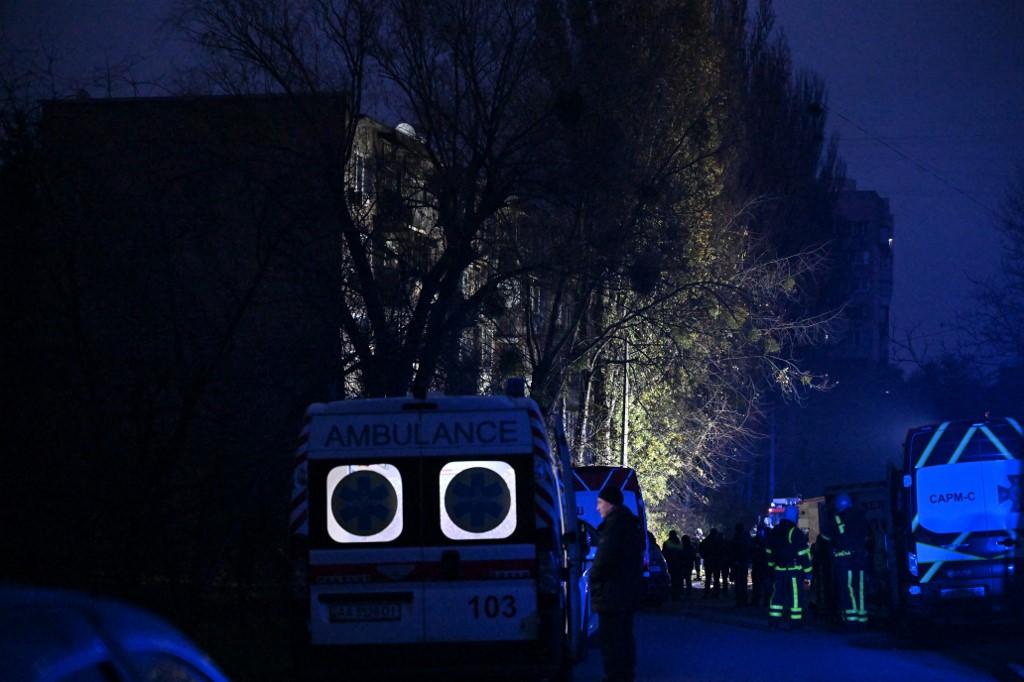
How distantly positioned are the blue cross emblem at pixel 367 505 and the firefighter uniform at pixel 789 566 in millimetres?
11906

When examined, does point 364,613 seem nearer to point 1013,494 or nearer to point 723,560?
point 1013,494

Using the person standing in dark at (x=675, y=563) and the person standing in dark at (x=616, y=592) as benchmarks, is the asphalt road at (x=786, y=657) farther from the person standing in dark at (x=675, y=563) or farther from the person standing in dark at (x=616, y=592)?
the person standing in dark at (x=675, y=563)

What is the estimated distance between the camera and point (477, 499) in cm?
1062

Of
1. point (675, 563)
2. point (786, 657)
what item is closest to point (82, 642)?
point (786, 657)

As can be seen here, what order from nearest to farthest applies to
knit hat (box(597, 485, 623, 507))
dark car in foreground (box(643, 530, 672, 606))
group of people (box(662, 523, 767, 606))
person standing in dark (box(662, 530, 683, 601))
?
knit hat (box(597, 485, 623, 507)), dark car in foreground (box(643, 530, 672, 606)), group of people (box(662, 523, 767, 606)), person standing in dark (box(662, 530, 683, 601))

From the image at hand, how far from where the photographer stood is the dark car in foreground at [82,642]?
2.89m

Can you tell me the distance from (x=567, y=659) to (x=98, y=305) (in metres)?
5.71

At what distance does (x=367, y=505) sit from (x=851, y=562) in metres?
11.7

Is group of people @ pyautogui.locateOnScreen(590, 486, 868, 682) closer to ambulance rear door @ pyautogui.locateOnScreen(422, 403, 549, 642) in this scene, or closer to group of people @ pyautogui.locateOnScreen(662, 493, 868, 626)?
group of people @ pyautogui.locateOnScreen(662, 493, 868, 626)

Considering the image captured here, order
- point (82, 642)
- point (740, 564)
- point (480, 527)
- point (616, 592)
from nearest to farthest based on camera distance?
point (82, 642), point (480, 527), point (616, 592), point (740, 564)

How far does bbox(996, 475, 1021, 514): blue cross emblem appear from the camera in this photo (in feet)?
55.9

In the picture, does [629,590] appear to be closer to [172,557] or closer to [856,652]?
[172,557]

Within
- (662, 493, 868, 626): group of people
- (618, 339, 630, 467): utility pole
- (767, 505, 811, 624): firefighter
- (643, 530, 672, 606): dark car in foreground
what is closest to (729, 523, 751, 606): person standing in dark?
(643, 530, 672, 606): dark car in foreground

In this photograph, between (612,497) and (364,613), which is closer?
(364,613)
